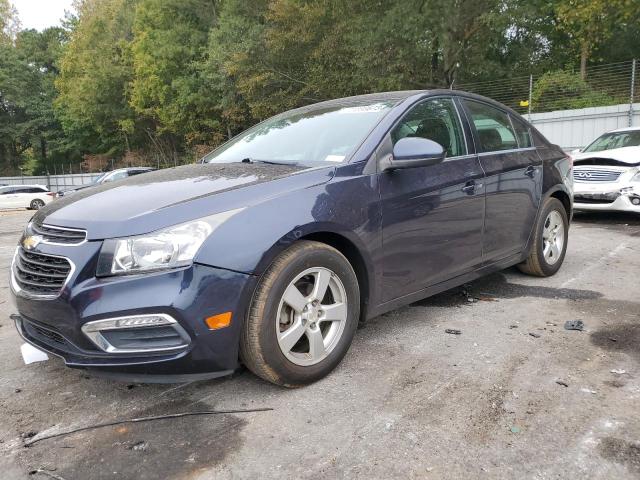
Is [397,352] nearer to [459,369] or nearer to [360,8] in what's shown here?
[459,369]

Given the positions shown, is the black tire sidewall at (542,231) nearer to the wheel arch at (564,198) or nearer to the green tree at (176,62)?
the wheel arch at (564,198)

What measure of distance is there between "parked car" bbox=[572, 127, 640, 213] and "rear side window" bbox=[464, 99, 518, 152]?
14.6 feet

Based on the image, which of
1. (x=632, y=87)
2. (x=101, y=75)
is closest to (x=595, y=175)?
(x=632, y=87)

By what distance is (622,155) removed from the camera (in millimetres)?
8125

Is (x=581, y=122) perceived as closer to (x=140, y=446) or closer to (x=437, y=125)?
(x=437, y=125)

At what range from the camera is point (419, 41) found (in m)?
19.0

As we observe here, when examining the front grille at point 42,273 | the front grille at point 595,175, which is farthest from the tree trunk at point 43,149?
the front grille at point 42,273

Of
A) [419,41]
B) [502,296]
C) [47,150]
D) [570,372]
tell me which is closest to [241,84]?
[419,41]

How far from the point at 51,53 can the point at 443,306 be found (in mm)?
53333

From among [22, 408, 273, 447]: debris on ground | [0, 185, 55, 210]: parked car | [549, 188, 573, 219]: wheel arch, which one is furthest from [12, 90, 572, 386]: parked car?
[0, 185, 55, 210]: parked car

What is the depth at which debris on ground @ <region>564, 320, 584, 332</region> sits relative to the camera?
140 inches

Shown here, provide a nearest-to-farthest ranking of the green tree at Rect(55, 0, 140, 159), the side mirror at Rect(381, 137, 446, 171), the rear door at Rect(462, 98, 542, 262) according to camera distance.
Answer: the side mirror at Rect(381, 137, 446, 171) → the rear door at Rect(462, 98, 542, 262) → the green tree at Rect(55, 0, 140, 159)

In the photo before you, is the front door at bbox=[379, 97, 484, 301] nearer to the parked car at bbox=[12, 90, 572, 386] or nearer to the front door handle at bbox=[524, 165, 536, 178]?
the parked car at bbox=[12, 90, 572, 386]

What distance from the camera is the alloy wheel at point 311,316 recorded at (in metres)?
2.64
